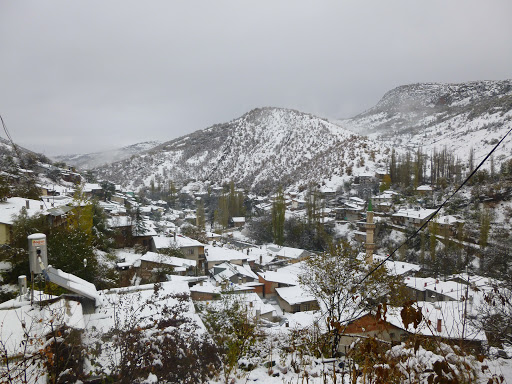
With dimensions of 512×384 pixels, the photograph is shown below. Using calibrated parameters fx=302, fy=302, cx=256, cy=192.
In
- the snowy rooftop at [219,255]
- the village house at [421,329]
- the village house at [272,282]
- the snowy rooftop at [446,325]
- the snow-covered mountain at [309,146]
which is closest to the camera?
the village house at [421,329]

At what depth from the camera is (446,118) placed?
98125 millimetres

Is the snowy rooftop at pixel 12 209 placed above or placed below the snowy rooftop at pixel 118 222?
above

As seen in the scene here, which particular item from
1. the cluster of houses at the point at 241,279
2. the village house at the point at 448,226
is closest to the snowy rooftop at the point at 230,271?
the cluster of houses at the point at 241,279

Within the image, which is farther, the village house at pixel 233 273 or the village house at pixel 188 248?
the village house at pixel 188 248

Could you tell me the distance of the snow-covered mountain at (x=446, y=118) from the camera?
Answer: 5950 cm

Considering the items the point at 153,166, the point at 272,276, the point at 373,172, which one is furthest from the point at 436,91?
the point at 272,276

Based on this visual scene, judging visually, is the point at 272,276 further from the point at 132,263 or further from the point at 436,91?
the point at 436,91

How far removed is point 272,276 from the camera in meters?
22.1

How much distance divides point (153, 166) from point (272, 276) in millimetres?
84671

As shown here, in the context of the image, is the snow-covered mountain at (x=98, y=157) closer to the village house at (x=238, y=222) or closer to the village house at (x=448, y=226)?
the village house at (x=238, y=222)

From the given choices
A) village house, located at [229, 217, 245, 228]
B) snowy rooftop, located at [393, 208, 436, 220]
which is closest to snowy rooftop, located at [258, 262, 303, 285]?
snowy rooftop, located at [393, 208, 436, 220]

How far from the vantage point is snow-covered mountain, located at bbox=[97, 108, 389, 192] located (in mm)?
58719

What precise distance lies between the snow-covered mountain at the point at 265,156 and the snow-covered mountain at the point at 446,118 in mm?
17470

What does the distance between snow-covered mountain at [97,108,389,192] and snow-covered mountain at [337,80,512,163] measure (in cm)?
1747
